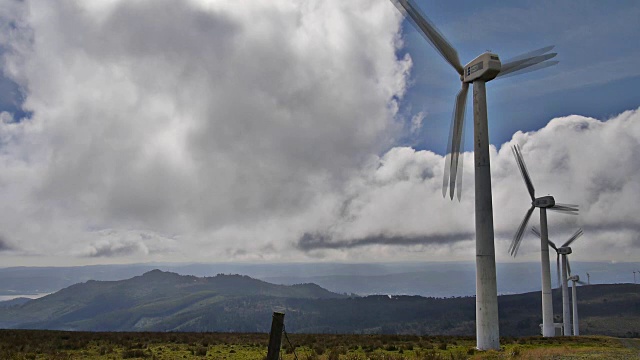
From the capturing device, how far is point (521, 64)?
1555 inches

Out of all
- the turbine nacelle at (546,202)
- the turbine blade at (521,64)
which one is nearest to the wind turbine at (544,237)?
the turbine nacelle at (546,202)

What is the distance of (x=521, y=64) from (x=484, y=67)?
14.8 feet

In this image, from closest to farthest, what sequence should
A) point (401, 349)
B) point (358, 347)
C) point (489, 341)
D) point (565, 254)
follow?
point (489, 341), point (401, 349), point (358, 347), point (565, 254)

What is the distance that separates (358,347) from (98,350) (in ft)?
62.9

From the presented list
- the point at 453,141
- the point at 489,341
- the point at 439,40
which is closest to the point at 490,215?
the point at 453,141

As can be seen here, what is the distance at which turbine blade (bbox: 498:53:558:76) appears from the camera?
3922 cm

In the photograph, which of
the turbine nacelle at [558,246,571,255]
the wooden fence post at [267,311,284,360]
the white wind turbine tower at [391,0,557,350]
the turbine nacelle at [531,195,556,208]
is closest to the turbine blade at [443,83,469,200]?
the white wind turbine tower at [391,0,557,350]

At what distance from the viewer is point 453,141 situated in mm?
37781

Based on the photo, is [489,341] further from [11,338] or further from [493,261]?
[11,338]

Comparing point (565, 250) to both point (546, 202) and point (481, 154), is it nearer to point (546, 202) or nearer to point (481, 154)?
point (546, 202)

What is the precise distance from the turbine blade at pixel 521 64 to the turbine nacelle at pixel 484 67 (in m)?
1.72

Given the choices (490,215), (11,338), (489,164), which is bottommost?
(11,338)

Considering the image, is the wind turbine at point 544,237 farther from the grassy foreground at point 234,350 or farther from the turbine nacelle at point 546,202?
the grassy foreground at point 234,350

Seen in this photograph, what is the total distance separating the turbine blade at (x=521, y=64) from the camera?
39.2 metres
